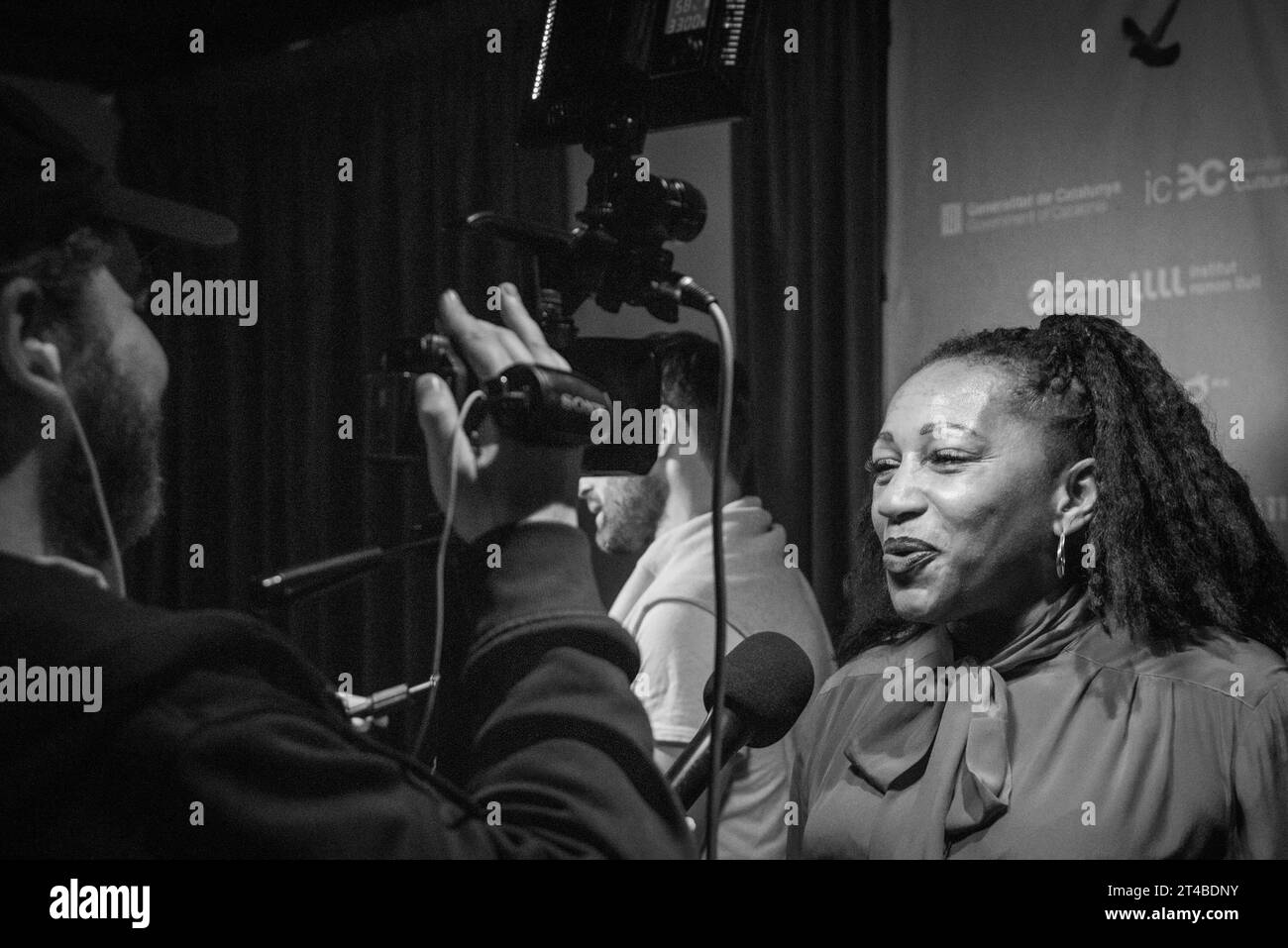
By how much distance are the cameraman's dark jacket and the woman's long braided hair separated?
46 cm

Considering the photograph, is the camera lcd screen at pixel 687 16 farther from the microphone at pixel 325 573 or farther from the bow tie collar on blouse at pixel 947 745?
the bow tie collar on blouse at pixel 947 745

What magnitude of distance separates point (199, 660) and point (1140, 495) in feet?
4.45

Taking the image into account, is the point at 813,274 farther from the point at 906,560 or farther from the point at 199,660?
the point at 199,660

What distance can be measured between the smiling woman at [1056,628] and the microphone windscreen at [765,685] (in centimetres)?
6

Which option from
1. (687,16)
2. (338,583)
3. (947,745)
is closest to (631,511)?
(338,583)

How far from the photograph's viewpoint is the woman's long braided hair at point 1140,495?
180cm

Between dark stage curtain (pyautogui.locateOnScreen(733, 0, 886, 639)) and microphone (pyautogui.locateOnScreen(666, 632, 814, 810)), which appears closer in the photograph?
microphone (pyautogui.locateOnScreen(666, 632, 814, 810))

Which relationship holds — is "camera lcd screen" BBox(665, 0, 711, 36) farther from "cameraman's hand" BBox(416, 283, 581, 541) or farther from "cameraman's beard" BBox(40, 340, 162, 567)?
"cameraman's beard" BBox(40, 340, 162, 567)

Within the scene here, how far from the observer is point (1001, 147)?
2.05 m

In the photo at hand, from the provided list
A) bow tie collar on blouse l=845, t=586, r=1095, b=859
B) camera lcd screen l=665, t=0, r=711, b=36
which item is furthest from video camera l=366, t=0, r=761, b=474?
bow tie collar on blouse l=845, t=586, r=1095, b=859

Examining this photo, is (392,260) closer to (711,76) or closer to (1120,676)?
(711,76)

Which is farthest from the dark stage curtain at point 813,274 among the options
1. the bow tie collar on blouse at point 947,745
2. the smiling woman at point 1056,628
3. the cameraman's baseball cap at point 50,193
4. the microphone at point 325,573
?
the cameraman's baseball cap at point 50,193

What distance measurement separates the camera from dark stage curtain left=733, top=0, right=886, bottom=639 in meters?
1.97

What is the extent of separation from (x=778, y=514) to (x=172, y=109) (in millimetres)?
1160
